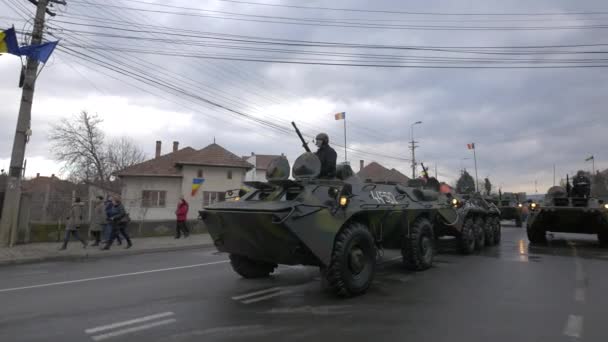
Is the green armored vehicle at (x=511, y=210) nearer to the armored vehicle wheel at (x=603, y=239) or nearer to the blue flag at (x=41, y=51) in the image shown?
the armored vehicle wheel at (x=603, y=239)

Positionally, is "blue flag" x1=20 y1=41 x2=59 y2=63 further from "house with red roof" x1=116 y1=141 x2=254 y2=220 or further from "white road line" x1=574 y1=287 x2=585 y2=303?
"house with red roof" x1=116 y1=141 x2=254 y2=220

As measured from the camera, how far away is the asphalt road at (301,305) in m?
4.05

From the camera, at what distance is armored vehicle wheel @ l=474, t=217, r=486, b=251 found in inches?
416

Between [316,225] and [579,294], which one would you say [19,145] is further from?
[579,294]

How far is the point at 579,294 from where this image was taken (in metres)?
5.68

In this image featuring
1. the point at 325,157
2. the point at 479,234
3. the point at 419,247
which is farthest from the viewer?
the point at 479,234

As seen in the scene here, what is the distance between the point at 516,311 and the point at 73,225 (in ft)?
36.2

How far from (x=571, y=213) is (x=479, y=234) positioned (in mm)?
3061

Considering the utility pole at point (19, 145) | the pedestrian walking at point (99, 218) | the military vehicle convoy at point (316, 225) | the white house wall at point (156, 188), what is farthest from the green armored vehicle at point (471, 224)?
the white house wall at point (156, 188)

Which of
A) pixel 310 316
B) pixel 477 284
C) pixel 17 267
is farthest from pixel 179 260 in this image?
pixel 477 284

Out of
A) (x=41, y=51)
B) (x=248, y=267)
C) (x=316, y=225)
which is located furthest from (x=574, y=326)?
(x=41, y=51)

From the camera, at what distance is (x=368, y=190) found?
6547 millimetres

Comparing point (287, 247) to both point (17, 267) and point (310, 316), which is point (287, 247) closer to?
point (310, 316)

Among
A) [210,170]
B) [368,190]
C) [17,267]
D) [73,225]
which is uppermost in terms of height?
[210,170]
